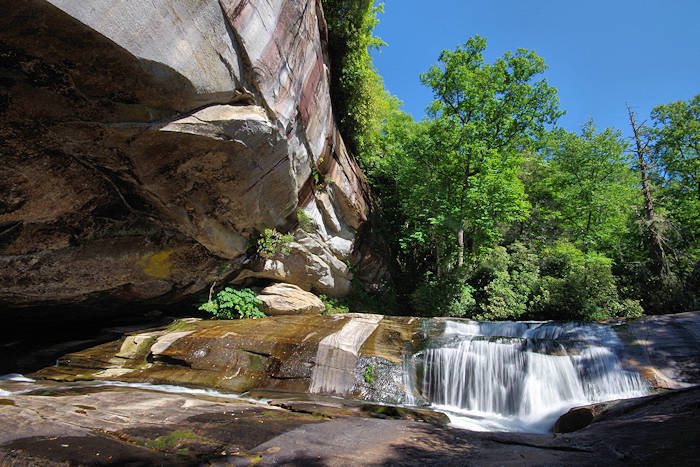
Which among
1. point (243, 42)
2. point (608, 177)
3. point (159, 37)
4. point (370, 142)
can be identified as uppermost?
point (608, 177)

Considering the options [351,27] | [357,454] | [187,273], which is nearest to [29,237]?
[187,273]

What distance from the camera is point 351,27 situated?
12.7 metres

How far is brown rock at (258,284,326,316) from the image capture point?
430 inches

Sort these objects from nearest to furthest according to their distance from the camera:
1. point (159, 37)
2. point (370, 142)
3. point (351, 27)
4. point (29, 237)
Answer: point (159, 37) → point (29, 237) → point (351, 27) → point (370, 142)

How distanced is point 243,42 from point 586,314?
14117mm

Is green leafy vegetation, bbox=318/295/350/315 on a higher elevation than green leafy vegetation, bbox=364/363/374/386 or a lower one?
higher

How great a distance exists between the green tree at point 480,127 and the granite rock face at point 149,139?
22.4 ft

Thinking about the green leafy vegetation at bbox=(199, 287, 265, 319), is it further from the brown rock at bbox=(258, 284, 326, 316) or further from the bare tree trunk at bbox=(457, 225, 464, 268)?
the bare tree trunk at bbox=(457, 225, 464, 268)

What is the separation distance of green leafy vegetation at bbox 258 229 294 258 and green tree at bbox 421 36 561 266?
6843mm

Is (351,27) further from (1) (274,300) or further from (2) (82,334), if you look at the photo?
(2) (82,334)

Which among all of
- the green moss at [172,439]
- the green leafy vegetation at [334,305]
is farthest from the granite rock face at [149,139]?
the green moss at [172,439]

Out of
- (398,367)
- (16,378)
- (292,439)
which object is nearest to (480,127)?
(398,367)

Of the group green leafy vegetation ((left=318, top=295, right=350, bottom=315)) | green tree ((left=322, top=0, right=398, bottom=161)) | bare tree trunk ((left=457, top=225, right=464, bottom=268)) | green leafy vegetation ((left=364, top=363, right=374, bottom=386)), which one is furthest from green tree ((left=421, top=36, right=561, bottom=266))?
green leafy vegetation ((left=364, top=363, right=374, bottom=386))

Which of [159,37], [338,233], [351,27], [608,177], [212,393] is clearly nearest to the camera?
[159,37]
